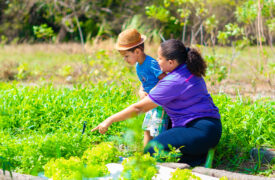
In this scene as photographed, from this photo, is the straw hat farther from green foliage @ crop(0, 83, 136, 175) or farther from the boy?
green foliage @ crop(0, 83, 136, 175)

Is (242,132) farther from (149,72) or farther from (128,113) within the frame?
(128,113)

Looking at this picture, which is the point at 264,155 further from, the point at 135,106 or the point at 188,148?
the point at 135,106

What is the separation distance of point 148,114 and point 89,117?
0.86 meters

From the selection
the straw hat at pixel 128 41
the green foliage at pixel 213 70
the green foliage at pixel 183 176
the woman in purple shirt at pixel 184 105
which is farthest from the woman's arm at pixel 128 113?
the green foliage at pixel 213 70

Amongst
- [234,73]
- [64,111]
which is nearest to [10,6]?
[234,73]

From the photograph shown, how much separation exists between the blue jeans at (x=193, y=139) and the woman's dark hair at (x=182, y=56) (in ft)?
1.45

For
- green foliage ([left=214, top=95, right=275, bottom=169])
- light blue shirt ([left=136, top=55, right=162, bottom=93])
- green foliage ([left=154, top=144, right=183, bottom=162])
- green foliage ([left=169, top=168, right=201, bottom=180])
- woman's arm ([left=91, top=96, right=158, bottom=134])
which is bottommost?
green foliage ([left=214, top=95, right=275, bottom=169])

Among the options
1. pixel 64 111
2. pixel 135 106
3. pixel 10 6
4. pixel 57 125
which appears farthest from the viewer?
pixel 10 6

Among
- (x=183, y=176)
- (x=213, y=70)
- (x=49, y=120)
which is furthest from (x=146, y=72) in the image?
(x=213, y=70)

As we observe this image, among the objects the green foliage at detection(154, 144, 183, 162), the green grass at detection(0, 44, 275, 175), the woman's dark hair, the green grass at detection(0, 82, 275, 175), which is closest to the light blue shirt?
the woman's dark hair

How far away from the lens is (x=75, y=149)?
3.35 m

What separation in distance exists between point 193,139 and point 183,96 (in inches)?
14.8

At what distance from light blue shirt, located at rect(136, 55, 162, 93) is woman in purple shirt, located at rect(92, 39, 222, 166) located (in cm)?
25

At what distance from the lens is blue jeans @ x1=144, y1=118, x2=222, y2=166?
3.25 m
